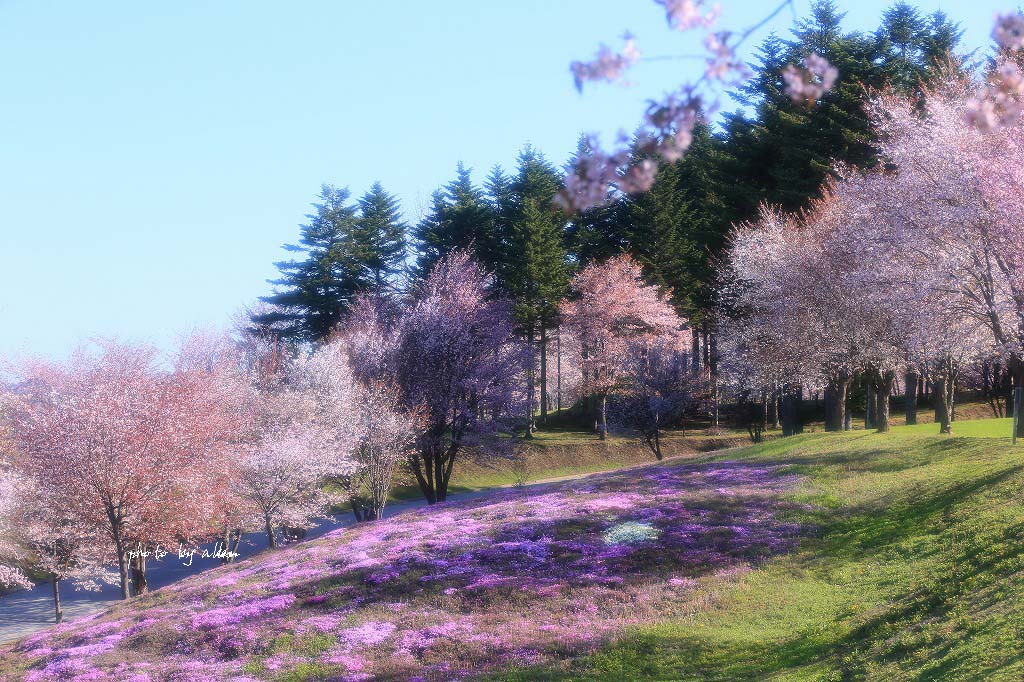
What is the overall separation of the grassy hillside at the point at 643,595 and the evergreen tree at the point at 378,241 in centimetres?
4022

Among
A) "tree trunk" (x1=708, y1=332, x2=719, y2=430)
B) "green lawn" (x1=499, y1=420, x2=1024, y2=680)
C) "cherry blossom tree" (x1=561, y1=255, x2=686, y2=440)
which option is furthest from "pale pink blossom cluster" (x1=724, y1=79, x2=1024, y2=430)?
"cherry blossom tree" (x1=561, y1=255, x2=686, y2=440)

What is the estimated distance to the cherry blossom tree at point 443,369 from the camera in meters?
41.4

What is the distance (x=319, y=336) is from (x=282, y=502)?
3122cm

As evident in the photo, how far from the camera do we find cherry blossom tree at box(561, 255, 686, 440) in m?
60.8

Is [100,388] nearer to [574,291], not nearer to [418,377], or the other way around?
[418,377]

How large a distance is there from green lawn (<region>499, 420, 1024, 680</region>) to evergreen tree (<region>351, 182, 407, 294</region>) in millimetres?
46639

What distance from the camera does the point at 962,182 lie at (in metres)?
24.3

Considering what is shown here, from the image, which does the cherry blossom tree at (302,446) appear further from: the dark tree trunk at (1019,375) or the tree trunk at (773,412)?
the tree trunk at (773,412)

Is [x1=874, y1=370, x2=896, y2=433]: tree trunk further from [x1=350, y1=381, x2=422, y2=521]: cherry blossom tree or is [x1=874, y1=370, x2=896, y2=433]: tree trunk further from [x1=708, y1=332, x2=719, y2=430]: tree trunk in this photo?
[x1=708, y1=332, x2=719, y2=430]: tree trunk

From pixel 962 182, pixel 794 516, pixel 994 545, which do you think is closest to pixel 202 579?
pixel 794 516

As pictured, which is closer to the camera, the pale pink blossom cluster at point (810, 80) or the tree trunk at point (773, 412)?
the pale pink blossom cluster at point (810, 80)

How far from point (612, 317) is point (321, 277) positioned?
907 inches

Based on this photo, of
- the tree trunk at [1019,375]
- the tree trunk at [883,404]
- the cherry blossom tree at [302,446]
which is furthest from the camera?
the tree trunk at [883,404]

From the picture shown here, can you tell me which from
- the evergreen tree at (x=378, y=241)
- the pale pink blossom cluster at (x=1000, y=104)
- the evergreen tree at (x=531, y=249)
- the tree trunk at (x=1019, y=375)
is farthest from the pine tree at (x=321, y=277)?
the pale pink blossom cluster at (x=1000, y=104)
